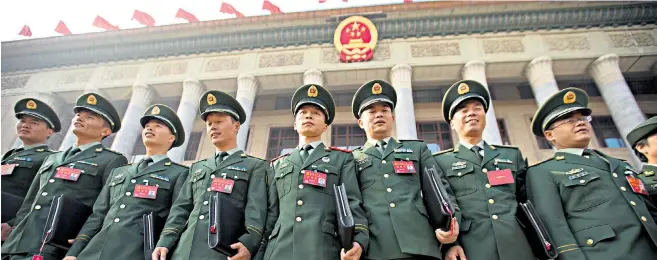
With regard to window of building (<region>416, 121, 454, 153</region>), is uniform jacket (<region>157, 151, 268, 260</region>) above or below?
below

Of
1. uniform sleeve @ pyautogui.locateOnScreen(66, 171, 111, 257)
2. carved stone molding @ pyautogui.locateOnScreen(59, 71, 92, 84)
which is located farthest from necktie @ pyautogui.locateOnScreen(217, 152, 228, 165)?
carved stone molding @ pyautogui.locateOnScreen(59, 71, 92, 84)

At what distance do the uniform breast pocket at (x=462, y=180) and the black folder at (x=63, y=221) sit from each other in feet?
11.6

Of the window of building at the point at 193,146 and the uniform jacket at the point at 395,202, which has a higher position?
the window of building at the point at 193,146

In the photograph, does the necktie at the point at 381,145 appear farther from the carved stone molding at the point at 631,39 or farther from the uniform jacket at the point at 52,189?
the carved stone molding at the point at 631,39

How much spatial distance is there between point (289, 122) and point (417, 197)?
12.4 metres

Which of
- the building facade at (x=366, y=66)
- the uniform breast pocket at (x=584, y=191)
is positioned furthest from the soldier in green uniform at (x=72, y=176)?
the building facade at (x=366, y=66)

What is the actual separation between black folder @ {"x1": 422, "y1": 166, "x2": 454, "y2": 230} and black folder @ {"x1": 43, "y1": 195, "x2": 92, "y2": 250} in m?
3.19

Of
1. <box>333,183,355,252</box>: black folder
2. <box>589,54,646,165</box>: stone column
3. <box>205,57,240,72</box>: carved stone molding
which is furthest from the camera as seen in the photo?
<box>205,57,240,72</box>: carved stone molding

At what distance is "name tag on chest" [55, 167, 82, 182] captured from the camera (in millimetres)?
3408

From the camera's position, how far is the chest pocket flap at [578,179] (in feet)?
9.05

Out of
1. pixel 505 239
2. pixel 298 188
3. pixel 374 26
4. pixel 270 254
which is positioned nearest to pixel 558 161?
pixel 505 239

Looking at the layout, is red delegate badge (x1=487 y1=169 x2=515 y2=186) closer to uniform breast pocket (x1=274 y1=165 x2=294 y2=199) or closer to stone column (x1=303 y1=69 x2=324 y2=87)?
uniform breast pocket (x1=274 y1=165 x2=294 y2=199)

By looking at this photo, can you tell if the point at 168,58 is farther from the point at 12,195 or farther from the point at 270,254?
the point at 270,254

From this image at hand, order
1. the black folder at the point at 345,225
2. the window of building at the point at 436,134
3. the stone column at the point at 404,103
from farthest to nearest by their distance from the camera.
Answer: the window of building at the point at 436,134
the stone column at the point at 404,103
the black folder at the point at 345,225
